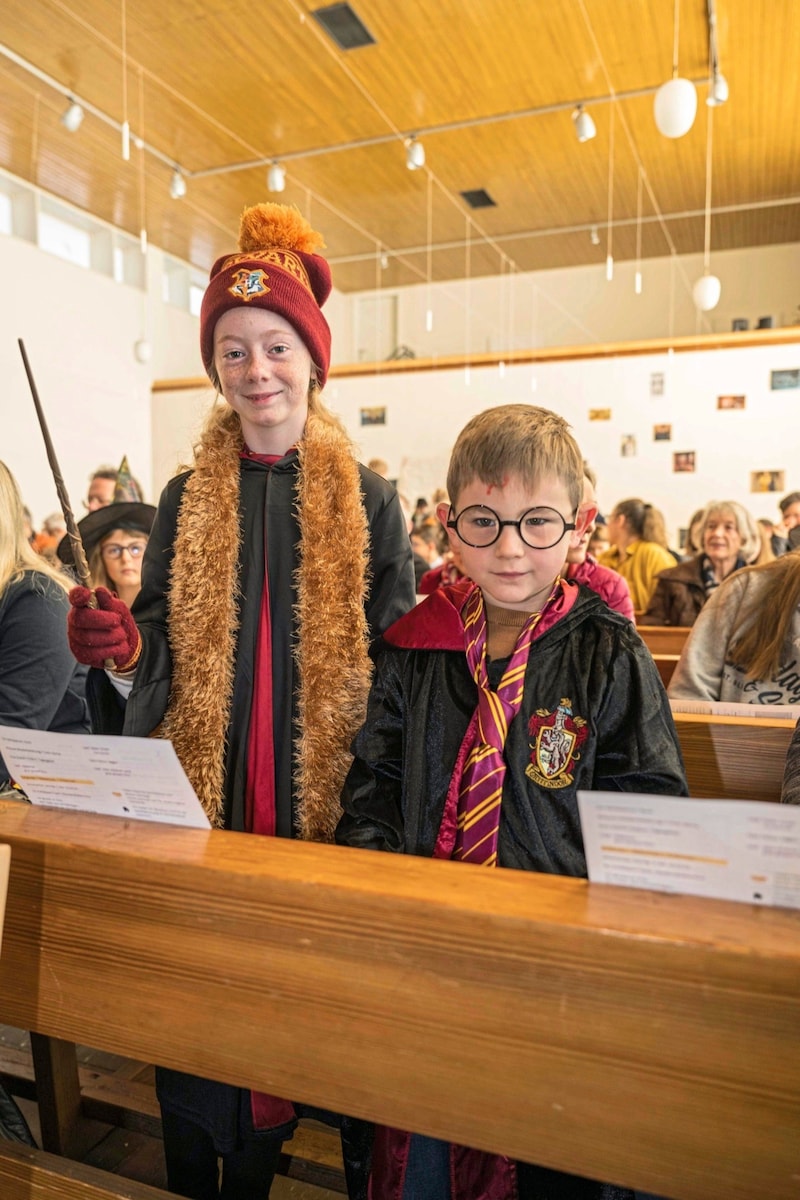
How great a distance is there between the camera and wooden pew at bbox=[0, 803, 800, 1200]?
23.1 inches

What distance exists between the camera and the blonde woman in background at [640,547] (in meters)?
4.76

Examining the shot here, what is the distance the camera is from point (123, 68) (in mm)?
6305

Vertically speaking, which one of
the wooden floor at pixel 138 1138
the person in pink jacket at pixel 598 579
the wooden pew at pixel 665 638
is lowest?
the wooden floor at pixel 138 1138

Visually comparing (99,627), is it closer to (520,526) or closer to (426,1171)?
(520,526)

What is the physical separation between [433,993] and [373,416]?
27.4ft

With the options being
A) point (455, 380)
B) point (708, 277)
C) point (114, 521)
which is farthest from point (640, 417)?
point (114, 521)

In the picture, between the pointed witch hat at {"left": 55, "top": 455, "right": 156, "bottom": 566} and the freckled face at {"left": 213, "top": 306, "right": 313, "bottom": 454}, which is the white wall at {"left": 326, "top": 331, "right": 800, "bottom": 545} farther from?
the freckled face at {"left": 213, "top": 306, "right": 313, "bottom": 454}

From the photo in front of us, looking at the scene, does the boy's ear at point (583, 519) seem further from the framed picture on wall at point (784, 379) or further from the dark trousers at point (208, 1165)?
the framed picture on wall at point (784, 379)

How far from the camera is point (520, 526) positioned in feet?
3.47

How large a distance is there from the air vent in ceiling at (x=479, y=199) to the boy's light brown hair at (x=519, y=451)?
8.52 metres

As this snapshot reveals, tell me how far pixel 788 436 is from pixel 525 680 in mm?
6971

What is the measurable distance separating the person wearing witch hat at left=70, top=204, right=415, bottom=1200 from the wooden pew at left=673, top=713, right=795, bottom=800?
0.57m

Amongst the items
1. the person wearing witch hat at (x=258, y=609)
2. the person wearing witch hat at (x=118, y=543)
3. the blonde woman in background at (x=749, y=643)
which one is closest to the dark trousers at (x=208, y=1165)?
the person wearing witch hat at (x=258, y=609)

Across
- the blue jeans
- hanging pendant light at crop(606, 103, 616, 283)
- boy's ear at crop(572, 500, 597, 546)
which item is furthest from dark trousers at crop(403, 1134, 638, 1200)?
hanging pendant light at crop(606, 103, 616, 283)
